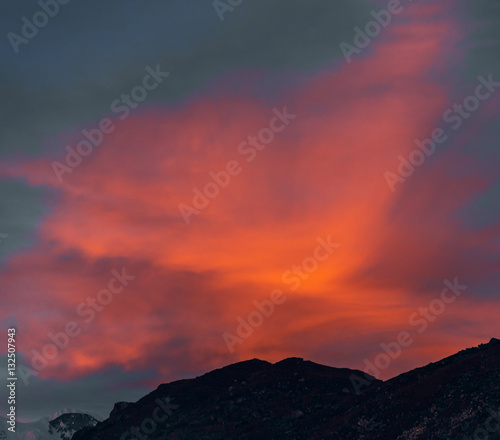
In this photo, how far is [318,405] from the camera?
93625 mm

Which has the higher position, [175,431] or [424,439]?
[175,431]

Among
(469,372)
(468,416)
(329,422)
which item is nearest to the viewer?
(468,416)

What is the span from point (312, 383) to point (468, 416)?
44.3m

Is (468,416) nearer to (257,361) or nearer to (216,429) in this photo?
(216,429)

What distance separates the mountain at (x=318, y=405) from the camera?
64.1 m

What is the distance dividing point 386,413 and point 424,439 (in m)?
9.85

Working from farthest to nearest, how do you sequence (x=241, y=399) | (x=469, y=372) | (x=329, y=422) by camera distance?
(x=241, y=399), (x=329, y=422), (x=469, y=372)

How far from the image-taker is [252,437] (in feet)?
283

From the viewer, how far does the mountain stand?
64.1 meters

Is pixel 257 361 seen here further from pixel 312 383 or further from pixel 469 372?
pixel 469 372

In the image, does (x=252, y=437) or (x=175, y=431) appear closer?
(x=252, y=437)

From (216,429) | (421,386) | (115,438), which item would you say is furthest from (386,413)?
(115,438)

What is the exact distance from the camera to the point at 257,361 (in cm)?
12475

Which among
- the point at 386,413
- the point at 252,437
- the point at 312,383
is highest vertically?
the point at 312,383
